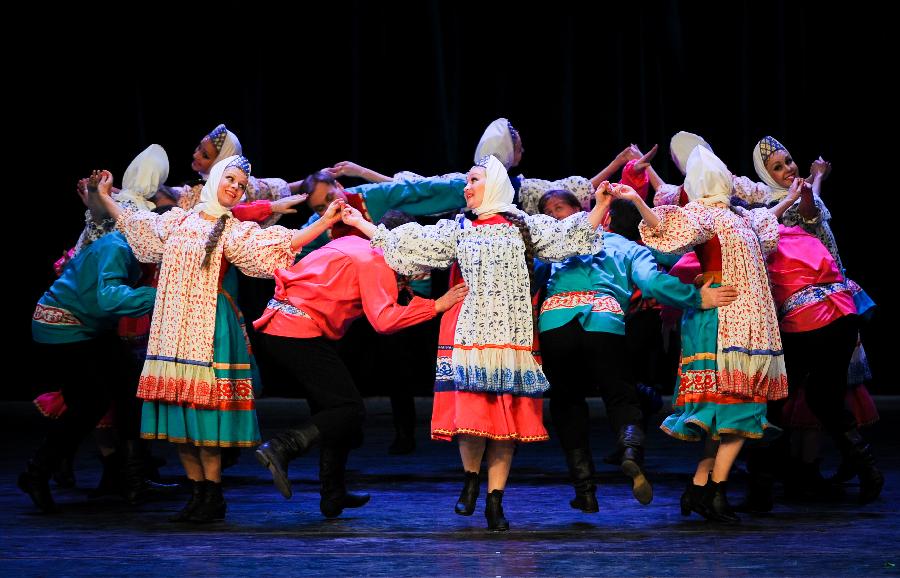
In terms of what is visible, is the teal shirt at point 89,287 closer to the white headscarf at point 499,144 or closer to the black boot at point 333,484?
the black boot at point 333,484

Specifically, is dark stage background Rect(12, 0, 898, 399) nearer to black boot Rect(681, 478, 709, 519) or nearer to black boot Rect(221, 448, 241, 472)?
black boot Rect(221, 448, 241, 472)

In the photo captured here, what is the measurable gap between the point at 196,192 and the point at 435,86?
2.75 metres

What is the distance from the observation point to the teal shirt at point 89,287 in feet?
15.2

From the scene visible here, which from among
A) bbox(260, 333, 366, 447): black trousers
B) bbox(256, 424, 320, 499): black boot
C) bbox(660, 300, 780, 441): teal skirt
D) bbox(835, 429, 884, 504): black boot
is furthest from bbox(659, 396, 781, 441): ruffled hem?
bbox(256, 424, 320, 499): black boot

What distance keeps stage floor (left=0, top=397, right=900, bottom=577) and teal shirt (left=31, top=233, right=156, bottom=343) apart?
0.65 metres

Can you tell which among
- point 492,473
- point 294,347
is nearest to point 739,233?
point 492,473

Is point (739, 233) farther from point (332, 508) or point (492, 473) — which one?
point (332, 508)

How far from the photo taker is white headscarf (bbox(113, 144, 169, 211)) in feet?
16.4

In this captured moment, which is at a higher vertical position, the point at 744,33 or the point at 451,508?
the point at 744,33

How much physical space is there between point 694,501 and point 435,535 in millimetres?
917

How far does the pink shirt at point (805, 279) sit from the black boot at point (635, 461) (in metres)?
0.84

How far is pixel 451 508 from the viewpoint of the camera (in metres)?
4.46

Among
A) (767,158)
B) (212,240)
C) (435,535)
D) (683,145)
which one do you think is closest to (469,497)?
(435,535)

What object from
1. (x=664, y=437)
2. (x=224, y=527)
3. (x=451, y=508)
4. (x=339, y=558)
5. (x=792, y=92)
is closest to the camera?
(x=339, y=558)
